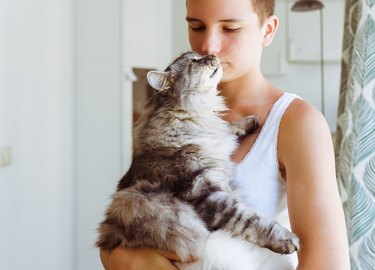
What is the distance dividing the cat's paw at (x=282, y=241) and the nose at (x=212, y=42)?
46 cm

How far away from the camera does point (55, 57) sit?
8.72ft

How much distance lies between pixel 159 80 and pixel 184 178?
13.3 inches

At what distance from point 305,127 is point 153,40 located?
3134mm

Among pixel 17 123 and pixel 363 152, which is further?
pixel 17 123

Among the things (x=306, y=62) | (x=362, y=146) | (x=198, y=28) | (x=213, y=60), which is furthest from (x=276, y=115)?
(x=306, y=62)

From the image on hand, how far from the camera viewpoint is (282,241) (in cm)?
101

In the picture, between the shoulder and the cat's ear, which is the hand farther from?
the cat's ear

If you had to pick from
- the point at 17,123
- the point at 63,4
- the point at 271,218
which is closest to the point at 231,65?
the point at 271,218

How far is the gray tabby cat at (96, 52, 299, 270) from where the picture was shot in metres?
1.05

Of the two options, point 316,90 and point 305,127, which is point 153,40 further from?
point 305,127

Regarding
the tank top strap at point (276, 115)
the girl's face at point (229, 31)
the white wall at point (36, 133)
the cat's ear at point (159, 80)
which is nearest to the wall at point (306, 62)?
the white wall at point (36, 133)

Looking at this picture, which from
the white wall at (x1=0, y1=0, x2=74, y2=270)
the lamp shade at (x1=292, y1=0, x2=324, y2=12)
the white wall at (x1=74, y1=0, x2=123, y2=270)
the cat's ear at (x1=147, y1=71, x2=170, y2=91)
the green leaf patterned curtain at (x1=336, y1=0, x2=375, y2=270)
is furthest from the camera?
the lamp shade at (x1=292, y1=0, x2=324, y2=12)

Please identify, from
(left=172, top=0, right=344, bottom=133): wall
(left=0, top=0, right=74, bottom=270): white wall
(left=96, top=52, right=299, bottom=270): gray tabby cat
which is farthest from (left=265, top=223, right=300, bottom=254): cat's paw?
(left=172, top=0, right=344, bottom=133): wall

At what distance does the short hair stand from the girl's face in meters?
0.01
